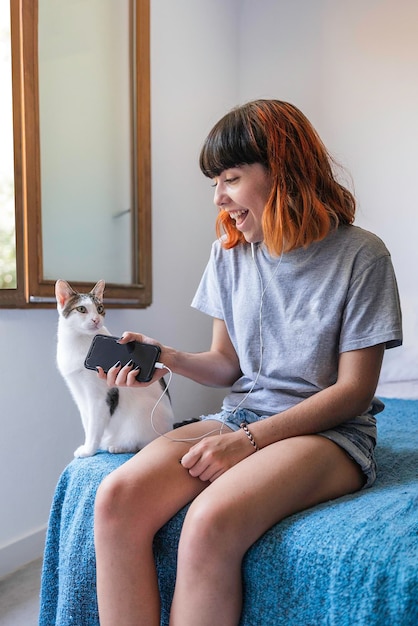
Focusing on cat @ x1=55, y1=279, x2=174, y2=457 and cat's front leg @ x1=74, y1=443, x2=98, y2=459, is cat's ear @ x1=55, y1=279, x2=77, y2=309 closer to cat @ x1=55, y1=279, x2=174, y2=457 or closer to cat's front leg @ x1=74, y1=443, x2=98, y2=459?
cat @ x1=55, y1=279, x2=174, y2=457

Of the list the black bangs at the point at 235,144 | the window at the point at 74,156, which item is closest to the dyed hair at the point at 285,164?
the black bangs at the point at 235,144

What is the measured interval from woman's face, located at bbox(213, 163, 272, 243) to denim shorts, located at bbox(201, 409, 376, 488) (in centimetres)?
35

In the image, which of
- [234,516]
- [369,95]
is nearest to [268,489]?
[234,516]

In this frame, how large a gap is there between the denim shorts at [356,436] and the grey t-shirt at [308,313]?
4cm

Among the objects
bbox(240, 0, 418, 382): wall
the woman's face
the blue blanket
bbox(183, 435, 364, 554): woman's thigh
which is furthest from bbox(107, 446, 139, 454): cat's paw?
bbox(240, 0, 418, 382): wall

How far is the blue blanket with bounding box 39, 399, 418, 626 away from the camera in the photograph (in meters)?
0.66

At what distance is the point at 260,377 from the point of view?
3.41 ft

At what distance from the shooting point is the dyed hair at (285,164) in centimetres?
99

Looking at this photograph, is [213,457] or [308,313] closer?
[213,457]

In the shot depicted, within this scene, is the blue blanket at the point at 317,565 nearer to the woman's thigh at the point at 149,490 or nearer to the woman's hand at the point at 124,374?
the woman's thigh at the point at 149,490

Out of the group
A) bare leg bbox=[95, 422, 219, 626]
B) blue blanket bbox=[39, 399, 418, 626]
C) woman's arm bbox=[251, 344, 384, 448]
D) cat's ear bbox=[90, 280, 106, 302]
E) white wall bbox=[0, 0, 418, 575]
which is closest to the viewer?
blue blanket bbox=[39, 399, 418, 626]

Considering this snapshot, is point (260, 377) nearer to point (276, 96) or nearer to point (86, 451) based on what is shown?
point (86, 451)

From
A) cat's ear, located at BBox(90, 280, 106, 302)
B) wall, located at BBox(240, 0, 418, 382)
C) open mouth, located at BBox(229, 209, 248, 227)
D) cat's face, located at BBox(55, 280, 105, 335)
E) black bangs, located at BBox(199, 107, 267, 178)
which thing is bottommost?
cat's face, located at BBox(55, 280, 105, 335)

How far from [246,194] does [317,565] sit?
64cm
